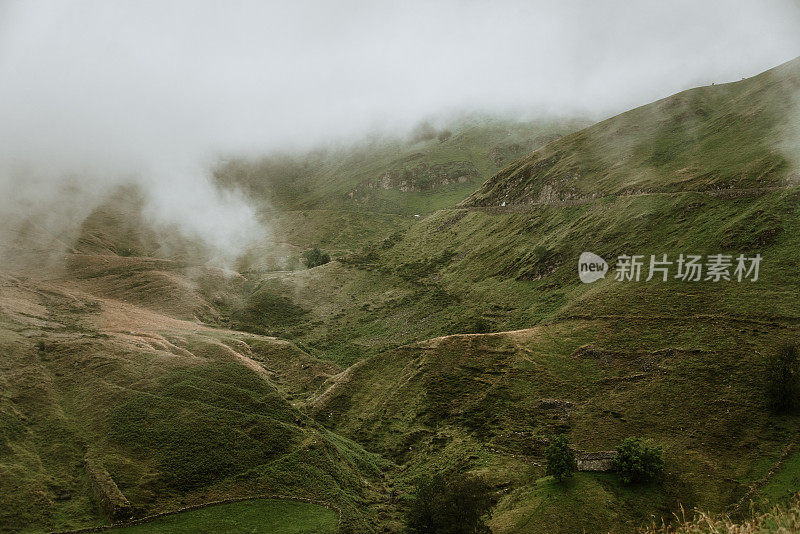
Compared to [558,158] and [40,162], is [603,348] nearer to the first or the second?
[558,158]

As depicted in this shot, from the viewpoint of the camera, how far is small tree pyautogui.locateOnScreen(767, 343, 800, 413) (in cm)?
3772

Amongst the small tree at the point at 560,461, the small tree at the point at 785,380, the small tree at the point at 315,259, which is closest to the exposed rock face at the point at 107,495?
the small tree at the point at 560,461

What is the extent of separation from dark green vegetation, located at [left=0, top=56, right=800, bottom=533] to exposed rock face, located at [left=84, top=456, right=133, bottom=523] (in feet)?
2.31

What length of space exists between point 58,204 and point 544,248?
529ft

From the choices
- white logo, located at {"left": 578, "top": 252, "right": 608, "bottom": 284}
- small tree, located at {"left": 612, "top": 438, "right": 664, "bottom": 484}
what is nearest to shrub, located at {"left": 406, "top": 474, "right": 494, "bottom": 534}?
small tree, located at {"left": 612, "top": 438, "right": 664, "bottom": 484}

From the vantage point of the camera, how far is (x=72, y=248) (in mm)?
118188

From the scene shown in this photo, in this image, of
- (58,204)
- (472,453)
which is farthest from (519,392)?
(58,204)

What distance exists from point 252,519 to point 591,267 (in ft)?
202

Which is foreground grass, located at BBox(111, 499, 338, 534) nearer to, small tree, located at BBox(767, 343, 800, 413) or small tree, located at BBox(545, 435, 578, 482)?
small tree, located at BBox(545, 435, 578, 482)

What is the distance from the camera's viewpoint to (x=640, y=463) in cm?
3469

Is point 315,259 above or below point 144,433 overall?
above

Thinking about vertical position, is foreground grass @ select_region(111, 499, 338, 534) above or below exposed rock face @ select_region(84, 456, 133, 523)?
below

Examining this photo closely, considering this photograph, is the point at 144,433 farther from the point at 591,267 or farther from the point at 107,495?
the point at 591,267

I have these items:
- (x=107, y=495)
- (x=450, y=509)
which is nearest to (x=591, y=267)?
(x=450, y=509)
